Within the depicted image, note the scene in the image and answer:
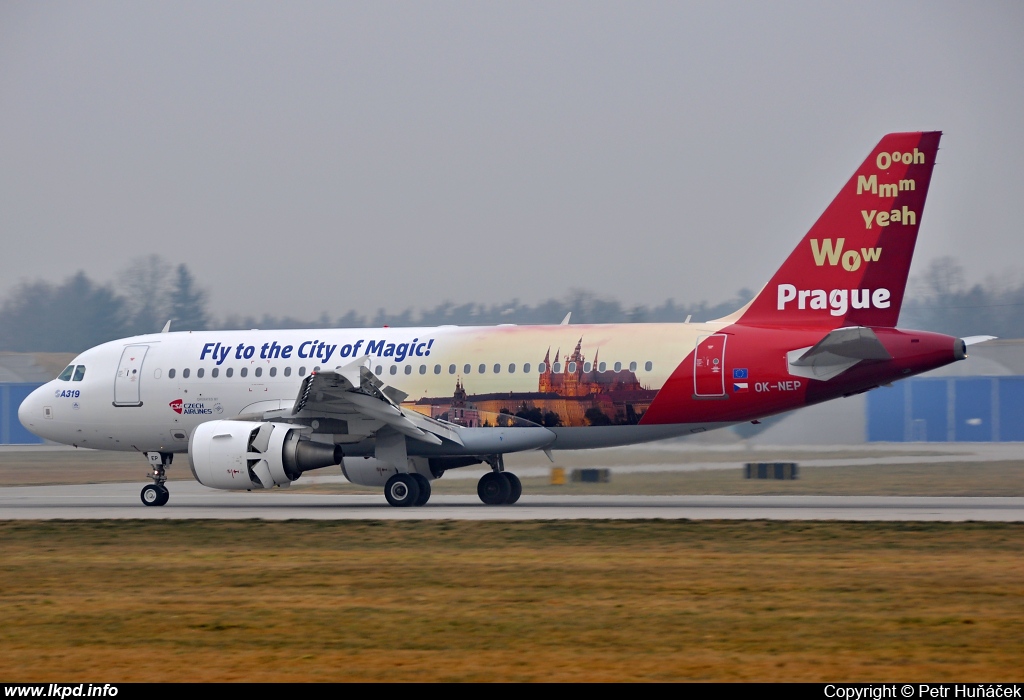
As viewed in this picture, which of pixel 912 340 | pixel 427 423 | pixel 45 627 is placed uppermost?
pixel 912 340

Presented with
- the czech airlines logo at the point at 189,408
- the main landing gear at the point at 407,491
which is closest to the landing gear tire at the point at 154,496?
the czech airlines logo at the point at 189,408

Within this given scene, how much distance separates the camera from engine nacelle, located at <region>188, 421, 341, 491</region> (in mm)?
23672

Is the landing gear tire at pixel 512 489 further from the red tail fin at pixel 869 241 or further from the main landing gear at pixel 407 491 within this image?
the red tail fin at pixel 869 241

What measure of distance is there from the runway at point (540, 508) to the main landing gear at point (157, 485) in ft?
1.09

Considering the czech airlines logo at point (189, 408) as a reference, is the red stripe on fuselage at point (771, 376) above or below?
above

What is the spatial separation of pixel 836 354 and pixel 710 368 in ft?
7.92

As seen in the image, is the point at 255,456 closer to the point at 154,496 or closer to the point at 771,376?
the point at 154,496

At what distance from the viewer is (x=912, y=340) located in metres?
21.9

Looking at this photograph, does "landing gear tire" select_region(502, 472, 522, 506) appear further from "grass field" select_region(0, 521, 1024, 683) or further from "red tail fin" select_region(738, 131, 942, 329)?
"red tail fin" select_region(738, 131, 942, 329)

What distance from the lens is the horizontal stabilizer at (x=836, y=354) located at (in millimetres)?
21703

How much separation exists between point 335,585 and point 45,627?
3458 millimetres

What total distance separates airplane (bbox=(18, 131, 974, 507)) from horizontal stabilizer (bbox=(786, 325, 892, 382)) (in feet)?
0.09
